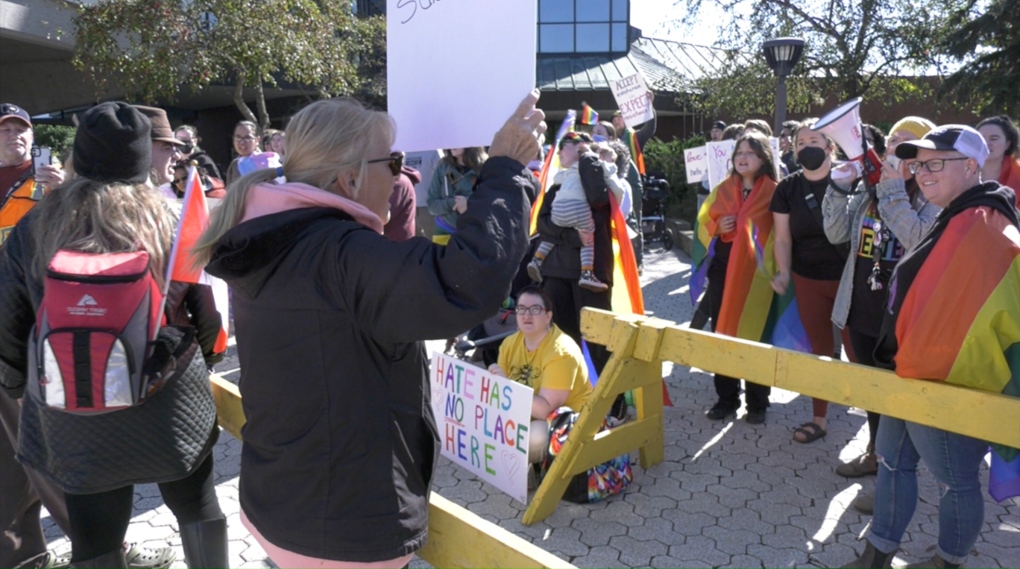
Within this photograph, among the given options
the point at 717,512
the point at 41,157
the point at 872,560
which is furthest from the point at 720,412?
the point at 41,157

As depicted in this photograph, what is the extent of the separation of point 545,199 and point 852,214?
1934 mm

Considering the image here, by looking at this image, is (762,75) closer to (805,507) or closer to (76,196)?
(805,507)

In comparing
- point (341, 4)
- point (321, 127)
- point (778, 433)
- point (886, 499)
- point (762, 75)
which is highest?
point (341, 4)

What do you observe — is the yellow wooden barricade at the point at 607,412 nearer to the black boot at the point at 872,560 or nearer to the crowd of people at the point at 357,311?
the crowd of people at the point at 357,311

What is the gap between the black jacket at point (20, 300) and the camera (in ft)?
7.64

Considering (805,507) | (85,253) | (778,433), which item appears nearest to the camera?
(85,253)

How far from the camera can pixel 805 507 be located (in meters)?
3.85

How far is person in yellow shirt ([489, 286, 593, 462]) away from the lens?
4.09 metres

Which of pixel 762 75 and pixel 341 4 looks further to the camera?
pixel 762 75

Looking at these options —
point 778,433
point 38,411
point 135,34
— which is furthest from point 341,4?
point 38,411

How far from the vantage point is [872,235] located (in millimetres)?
3861

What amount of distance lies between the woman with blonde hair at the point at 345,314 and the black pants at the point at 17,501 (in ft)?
6.01

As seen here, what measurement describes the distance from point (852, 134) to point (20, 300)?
3308mm

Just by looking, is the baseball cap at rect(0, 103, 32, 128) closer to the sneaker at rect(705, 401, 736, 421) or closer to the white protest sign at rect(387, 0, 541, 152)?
the white protest sign at rect(387, 0, 541, 152)
